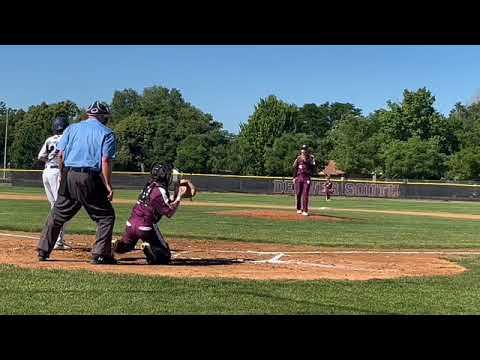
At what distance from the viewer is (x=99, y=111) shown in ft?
26.9

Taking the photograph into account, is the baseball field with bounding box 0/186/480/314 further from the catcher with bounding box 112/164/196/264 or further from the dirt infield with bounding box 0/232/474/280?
the catcher with bounding box 112/164/196/264

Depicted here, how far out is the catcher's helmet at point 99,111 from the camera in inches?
322

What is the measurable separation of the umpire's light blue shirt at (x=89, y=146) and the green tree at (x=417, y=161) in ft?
215

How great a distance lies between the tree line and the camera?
2822 inches

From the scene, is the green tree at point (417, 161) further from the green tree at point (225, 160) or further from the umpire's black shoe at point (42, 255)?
the umpire's black shoe at point (42, 255)

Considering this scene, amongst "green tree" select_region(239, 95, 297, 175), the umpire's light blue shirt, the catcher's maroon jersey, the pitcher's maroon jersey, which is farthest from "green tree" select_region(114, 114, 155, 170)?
the umpire's light blue shirt

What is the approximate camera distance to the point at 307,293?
649 cm

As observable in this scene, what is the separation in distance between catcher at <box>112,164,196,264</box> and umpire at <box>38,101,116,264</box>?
425 millimetres

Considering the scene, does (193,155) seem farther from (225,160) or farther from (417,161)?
(417,161)

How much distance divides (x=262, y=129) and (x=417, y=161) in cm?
2172

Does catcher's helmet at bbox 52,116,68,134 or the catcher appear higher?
catcher's helmet at bbox 52,116,68,134
